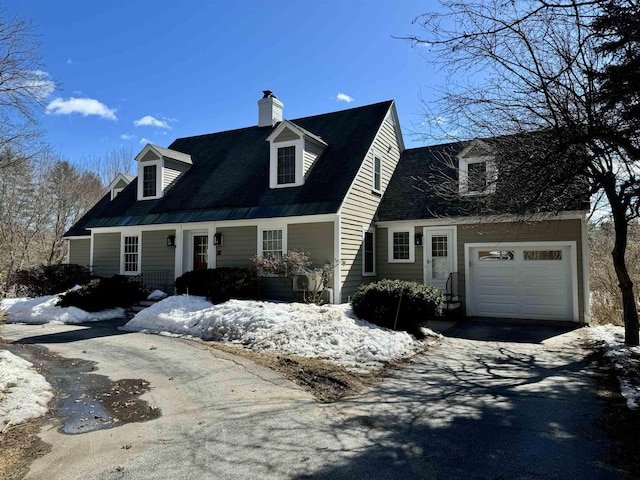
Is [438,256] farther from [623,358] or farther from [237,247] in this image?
[237,247]

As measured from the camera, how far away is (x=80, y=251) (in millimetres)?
19359

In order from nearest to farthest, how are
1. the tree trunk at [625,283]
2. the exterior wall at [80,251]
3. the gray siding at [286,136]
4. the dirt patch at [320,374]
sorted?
1. the dirt patch at [320,374]
2. the tree trunk at [625,283]
3. the gray siding at [286,136]
4. the exterior wall at [80,251]

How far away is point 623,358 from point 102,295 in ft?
44.3

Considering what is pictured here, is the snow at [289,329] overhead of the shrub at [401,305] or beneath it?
beneath

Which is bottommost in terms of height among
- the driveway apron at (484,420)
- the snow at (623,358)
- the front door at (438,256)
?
the driveway apron at (484,420)

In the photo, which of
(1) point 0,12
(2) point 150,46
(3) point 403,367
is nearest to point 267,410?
(3) point 403,367

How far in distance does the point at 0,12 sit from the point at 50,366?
7289 millimetres

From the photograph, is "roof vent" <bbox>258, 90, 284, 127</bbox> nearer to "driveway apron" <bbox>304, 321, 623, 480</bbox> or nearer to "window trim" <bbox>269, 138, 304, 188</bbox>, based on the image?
"window trim" <bbox>269, 138, 304, 188</bbox>

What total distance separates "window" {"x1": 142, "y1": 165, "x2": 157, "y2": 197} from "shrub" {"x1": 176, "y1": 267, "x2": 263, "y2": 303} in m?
5.45

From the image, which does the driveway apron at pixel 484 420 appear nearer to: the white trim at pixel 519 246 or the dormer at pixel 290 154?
the white trim at pixel 519 246

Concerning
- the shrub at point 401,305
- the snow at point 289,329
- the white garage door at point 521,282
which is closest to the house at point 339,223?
the white garage door at point 521,282

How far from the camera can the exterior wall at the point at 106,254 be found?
16.4 metres

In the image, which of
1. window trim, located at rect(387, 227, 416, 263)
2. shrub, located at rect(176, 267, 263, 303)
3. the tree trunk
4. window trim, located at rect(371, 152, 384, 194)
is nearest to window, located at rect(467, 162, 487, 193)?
the tree trunk

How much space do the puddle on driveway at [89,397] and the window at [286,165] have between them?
8.53 meters
